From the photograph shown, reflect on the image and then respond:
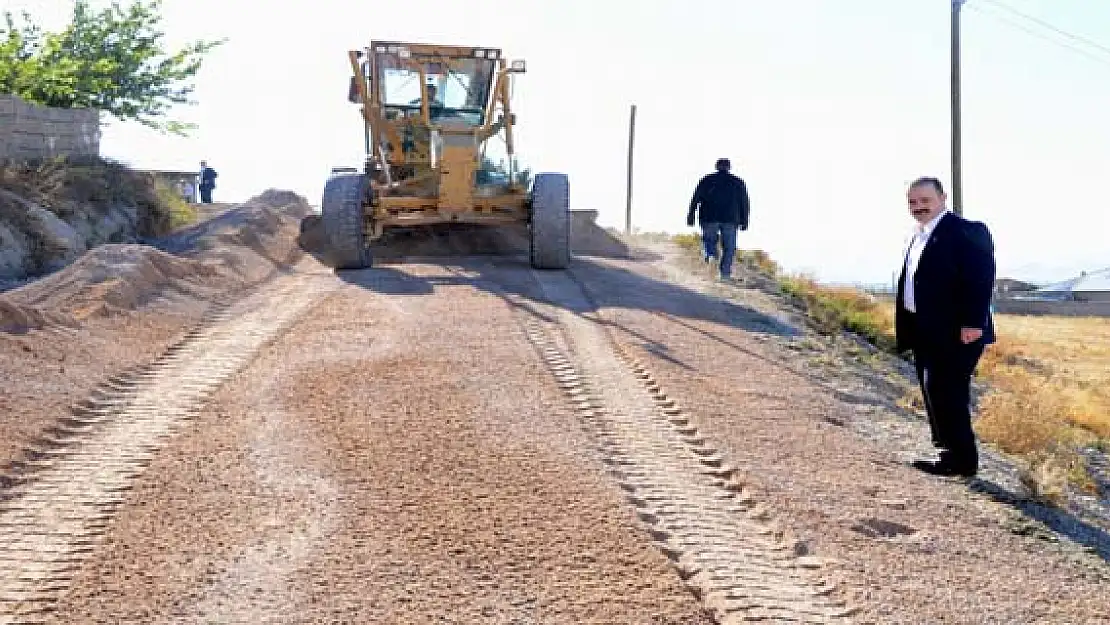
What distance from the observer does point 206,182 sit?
120 feet

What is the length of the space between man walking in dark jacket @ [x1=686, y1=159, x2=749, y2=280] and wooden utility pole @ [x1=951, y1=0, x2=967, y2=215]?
9.73 m

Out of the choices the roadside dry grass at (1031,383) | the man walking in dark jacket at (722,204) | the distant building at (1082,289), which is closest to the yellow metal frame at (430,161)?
the man walking in dark jacket at (722,204)

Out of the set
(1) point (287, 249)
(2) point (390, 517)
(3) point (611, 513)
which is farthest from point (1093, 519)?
(1) point (287, 249)

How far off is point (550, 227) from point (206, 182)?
839 inches

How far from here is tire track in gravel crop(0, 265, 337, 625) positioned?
6.23 meters

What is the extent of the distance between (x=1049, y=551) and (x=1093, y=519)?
5.53ft

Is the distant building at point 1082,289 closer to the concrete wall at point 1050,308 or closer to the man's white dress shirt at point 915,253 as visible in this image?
the concrete wall at point 1050,308

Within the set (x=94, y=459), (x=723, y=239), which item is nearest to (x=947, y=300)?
(x=94, y=459)

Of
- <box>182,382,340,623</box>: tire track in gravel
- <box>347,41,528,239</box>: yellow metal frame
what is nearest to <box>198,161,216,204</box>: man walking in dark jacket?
<box>347,41,528,239</box>: yellow metal frame

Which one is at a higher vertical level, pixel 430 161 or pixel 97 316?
pixel 430 161

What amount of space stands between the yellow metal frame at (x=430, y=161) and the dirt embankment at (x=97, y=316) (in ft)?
6.09

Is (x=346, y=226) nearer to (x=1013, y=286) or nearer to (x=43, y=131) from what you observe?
(x=43, y=131)

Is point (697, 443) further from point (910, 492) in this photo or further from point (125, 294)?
point (125, 294)

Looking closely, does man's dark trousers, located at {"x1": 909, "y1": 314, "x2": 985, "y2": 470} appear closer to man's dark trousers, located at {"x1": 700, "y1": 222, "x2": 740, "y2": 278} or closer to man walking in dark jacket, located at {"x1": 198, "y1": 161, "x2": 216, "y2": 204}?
man's dark trousers, located at {"x1": 700, "y1": 222, "x2": 740, "y2": 278}
